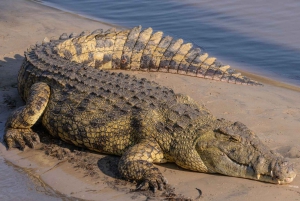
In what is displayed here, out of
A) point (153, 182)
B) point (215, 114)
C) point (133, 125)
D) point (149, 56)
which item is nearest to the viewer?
point (153, 182)

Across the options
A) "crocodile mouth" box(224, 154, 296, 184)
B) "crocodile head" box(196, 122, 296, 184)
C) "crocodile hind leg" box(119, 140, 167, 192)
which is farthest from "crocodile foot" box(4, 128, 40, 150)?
"crocodile mouth" box(224, 154, 296, 184)

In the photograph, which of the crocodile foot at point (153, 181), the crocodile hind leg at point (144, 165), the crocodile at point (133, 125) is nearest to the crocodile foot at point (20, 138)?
the crocodile at point (133, 125)

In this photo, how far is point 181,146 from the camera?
5.07 metres

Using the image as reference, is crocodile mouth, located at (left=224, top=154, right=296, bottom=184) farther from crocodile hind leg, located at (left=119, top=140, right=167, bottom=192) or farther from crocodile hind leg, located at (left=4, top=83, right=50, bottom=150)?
crocodile hind leg, located at (left=4, top=83, right=50, bottom=150)

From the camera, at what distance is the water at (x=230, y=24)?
8.84 m

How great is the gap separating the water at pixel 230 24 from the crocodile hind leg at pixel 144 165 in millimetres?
3647

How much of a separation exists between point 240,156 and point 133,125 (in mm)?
1180

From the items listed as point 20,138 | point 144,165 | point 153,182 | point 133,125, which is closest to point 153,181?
point 153,182

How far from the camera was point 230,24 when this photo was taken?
1073 centimetres

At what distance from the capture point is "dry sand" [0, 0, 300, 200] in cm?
468

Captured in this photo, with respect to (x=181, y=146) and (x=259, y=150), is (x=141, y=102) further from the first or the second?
(x=259, y=150)

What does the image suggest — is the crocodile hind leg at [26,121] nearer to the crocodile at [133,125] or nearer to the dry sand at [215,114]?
the crocodile at [133,125]

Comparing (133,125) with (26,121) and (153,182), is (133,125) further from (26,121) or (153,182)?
(26,121)

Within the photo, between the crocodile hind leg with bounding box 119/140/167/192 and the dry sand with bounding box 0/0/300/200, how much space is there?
10 centimetres
